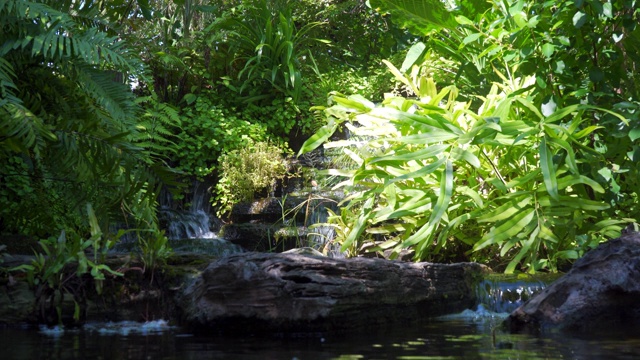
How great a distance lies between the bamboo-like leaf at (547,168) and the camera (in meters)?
3.90

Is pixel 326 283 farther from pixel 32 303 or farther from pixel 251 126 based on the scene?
pixel 251 126

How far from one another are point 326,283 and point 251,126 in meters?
5.53

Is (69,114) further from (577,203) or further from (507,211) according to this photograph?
(577,203)

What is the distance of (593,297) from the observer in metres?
3.20

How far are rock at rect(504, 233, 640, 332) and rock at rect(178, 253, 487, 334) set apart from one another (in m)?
0.60

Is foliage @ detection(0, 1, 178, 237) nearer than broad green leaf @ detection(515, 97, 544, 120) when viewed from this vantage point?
Yes

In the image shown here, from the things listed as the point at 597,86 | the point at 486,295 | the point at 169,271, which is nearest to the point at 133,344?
the point at 169,271

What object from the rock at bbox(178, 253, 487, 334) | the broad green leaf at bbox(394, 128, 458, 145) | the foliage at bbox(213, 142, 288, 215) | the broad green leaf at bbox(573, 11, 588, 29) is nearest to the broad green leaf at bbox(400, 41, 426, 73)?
the broad green leaf at bbox(394, 128, 458, 145)

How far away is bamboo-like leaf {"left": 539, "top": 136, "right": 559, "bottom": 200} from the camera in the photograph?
12.8 ft

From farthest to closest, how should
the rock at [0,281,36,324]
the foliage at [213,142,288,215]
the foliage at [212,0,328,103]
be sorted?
the foliage at [212,0,328,103]
the foliage at [213,142,288,215]
the rock at [0,281,36,324]

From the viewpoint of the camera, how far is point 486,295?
154 inches

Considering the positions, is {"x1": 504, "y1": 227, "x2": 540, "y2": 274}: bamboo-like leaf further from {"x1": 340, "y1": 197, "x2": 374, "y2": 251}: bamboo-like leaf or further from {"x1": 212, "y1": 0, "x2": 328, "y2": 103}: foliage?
{"x1": 212, "y1": 0, "x2": 328, "y2": 103}: foliage

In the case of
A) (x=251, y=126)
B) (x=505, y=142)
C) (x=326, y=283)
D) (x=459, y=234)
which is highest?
(x=251, y=126)

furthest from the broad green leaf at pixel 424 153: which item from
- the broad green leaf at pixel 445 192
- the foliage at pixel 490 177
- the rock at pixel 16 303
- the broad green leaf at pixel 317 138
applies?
the rock at pixel 16 303
